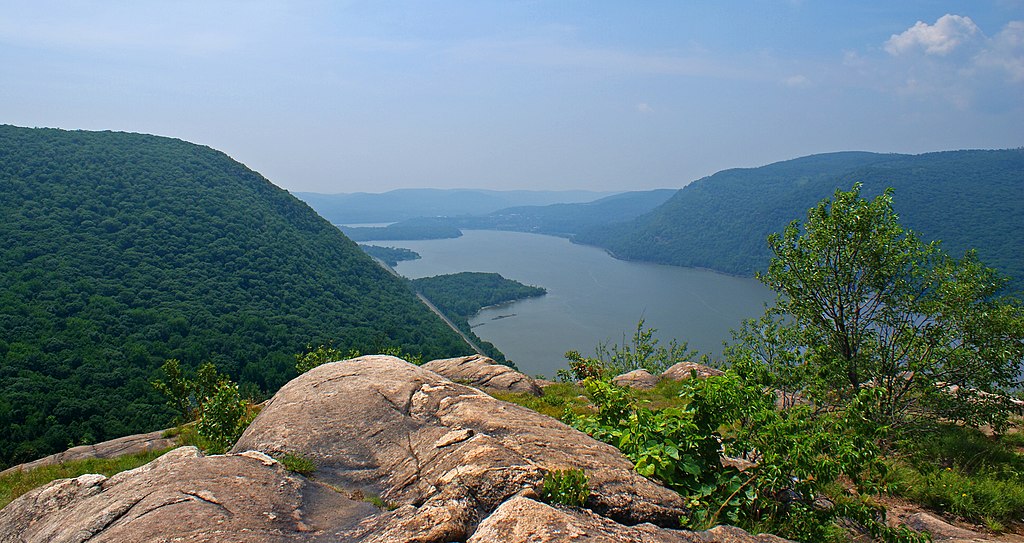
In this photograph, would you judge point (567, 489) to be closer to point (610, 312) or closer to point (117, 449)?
point (117, 449)

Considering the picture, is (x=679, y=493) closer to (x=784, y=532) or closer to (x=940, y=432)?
(x=784, y=532)

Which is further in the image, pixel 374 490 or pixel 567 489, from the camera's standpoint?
pixel 374 490

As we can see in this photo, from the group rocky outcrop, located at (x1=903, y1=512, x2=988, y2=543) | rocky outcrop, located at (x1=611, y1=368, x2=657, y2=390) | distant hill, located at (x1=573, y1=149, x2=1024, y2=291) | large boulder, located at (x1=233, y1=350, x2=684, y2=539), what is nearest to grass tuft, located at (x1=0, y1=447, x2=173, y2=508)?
large boulder, located at (x1=233, y1=350, x2=684, y2=539)

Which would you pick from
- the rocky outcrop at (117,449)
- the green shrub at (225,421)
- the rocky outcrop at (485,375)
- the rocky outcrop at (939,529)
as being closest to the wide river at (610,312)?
the rocky outcrop at (485,375)

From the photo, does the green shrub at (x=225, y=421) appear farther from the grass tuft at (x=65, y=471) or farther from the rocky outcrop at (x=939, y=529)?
the rocky outcrop at (x=939, y=529)

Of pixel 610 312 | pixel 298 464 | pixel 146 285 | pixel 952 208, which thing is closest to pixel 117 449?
pixel 298 464

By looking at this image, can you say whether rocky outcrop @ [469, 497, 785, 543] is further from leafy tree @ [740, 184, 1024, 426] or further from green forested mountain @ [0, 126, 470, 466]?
green forested mountain @ [0, 126, 470, 466]
